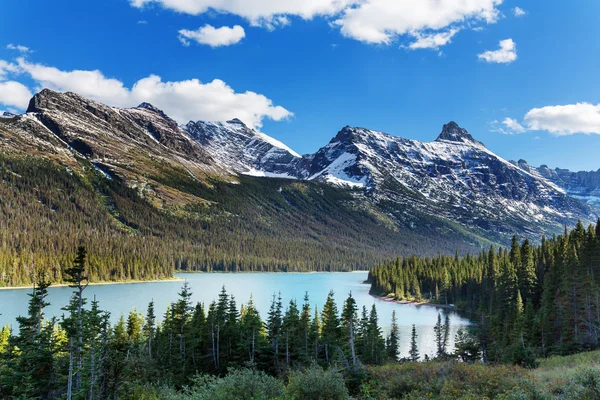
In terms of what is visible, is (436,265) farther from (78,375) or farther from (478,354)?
(78,375)

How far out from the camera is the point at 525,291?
85938 millimetres

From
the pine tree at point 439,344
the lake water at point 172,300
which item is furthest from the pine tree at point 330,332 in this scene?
the lake water at point 172,300

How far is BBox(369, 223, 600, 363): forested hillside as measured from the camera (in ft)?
171

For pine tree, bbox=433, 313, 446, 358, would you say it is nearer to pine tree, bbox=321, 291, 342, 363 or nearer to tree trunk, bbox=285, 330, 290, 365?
pine tree, bbox=321, 291, 342, 363

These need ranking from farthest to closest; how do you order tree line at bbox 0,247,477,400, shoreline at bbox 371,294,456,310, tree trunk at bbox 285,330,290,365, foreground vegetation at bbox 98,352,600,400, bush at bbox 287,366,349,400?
shoreline at bbox 371,294,456,310 → tree trunk at bbox 285,330,290,365 → tree line at bbox 0,247,477,400 → bush at bbox 287,366,349,400 → foreground vegetation at bbox 98,352,600,400

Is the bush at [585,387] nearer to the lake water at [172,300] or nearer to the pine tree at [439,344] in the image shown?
the pine tree at [439,344]

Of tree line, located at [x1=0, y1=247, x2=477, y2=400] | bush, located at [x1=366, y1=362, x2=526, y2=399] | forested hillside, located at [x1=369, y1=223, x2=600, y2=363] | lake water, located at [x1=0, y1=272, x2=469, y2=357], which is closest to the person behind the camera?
bush, located at [x1=366, y1=362, x2=526, y2=399]

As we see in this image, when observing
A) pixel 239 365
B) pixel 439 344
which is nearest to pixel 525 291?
pixel 439 344

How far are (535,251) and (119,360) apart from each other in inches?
4078

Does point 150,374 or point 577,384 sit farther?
point 150,374

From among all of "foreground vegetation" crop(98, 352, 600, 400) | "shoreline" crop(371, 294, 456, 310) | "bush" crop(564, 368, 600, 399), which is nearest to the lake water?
"shoreline" crop(371, 294, 456, 310)

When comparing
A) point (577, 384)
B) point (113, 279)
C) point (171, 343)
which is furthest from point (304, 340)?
point (113, 279)

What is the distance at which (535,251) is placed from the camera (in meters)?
107

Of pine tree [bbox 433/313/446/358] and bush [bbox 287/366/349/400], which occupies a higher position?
bush [bbox 287/366/349/400]
